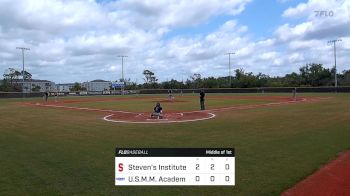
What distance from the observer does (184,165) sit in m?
5.36

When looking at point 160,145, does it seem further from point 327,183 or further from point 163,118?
point 163,118

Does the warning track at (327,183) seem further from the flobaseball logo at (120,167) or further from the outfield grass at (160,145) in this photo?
the flobaseball logo at (120,167)

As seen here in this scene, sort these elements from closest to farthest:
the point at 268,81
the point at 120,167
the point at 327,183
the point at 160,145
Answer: the point at 120,167, the point at 327,183, the point at 160,145, the point at 268,81

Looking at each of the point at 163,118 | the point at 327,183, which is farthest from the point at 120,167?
the point at 163,118

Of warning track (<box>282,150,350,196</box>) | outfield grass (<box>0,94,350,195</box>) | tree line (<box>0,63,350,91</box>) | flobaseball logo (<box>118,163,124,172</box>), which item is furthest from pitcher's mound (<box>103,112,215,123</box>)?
tree line (<box>0,63,350,91</box>)

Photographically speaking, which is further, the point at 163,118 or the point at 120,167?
the point at 163,118

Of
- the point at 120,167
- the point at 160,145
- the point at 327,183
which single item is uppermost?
the point at 120,167

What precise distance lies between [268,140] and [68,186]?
8.07 meters

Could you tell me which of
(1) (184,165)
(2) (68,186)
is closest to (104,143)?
(2) (68,186)
